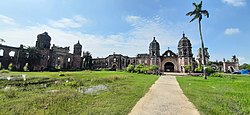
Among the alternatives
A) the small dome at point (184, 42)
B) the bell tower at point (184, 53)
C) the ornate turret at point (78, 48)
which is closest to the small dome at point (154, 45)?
the bell tower at point (184, 53)

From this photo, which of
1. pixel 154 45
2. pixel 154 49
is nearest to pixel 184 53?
pixel 154 49

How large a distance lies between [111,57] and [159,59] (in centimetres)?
1892

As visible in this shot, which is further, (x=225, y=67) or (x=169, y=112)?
(x=225, y=67)

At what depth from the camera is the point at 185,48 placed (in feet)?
141

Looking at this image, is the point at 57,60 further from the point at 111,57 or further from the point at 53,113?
the point at 53,113

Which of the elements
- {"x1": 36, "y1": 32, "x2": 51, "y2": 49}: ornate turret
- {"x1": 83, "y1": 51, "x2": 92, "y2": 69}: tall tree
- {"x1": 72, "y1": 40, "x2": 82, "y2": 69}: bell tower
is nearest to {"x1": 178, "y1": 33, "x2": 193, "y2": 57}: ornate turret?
{"x1": 83, "y1": 51, "x2": 92, "y2": 69}: tall tree

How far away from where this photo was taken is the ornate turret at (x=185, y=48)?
140 ft

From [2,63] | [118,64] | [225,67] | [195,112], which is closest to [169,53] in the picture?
[118,64]

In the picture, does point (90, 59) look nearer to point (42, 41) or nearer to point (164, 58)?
point (42, 41)

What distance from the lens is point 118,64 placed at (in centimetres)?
5450

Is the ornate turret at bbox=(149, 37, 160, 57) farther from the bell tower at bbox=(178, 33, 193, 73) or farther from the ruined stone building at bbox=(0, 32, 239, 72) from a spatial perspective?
the bell tower at bbox=(178, 33, 193, 73)

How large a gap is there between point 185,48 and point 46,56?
42963 mm

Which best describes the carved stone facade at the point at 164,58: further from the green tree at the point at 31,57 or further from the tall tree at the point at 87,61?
the green tree at the point at 31,57

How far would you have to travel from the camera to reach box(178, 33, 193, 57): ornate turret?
42.6 m
